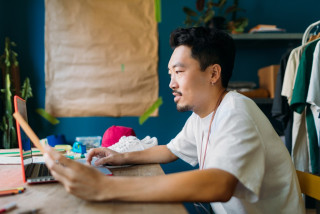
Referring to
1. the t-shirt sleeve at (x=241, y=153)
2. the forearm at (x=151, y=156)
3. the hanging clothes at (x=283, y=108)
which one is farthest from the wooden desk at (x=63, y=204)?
the hanging clothes at (x=283, y=108)

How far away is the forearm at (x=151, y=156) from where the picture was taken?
1105mm

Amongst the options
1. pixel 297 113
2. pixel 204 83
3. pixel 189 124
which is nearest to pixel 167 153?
pixel 189 124

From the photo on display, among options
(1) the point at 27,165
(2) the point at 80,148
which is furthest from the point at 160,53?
(1) the point at 27,165

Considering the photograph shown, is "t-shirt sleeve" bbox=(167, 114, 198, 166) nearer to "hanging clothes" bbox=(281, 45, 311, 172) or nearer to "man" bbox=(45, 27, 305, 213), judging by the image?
"man" bbox=(45, 27, 305, 213)

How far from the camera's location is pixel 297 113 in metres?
1.87

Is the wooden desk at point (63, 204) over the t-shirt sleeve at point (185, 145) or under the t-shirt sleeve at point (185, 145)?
over

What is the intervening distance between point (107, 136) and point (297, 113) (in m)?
1.22

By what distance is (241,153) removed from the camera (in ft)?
2.33

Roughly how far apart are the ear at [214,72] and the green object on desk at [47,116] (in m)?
1.90

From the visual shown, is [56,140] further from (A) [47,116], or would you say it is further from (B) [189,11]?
(B) [189,11]

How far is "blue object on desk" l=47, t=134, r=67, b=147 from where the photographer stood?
217 centimetres

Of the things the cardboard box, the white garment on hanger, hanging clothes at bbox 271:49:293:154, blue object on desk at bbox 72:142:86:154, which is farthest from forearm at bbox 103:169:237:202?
the cardboard box

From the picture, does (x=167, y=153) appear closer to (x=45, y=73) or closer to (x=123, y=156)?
(x=123, y=156)

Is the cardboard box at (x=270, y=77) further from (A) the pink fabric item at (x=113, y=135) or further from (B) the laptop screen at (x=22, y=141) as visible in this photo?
(B) the laptop screen at (x=22, y=141)
